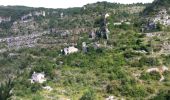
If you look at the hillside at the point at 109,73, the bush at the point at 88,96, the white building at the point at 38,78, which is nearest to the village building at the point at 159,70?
the hillside at the point at 109,73

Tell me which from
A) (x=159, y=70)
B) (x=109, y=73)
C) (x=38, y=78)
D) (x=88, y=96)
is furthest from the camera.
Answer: (x=109, y=73)

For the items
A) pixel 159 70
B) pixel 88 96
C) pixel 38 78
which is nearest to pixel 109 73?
pixel 159 70

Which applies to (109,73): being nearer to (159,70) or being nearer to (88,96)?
(159,70)

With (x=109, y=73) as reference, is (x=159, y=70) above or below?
→ above

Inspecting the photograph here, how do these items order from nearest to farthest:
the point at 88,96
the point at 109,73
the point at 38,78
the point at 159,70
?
the point at 88,96 → the point at 159,70 → the point at 38,78 → the point at 109,73

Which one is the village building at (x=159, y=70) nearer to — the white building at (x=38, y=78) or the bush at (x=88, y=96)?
the bush at (x=88, y=96)

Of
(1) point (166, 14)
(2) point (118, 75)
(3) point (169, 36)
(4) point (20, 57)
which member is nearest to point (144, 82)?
(2) point (118, 75)

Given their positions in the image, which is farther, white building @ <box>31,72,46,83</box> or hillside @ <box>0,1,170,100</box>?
white building @ <box>31,72,46,83</box>

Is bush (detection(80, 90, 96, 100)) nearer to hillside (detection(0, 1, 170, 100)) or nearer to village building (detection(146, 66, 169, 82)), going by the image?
hillside (detection(0, 1, 170, 100))

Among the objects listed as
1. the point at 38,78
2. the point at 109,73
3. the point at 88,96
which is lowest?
the point at 38,78

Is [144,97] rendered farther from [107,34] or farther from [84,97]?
[107,34]

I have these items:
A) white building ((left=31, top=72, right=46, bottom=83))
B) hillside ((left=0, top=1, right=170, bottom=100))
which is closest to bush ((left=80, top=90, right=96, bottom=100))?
hillside ((left=0, top=1, right=170, bottom=100))
